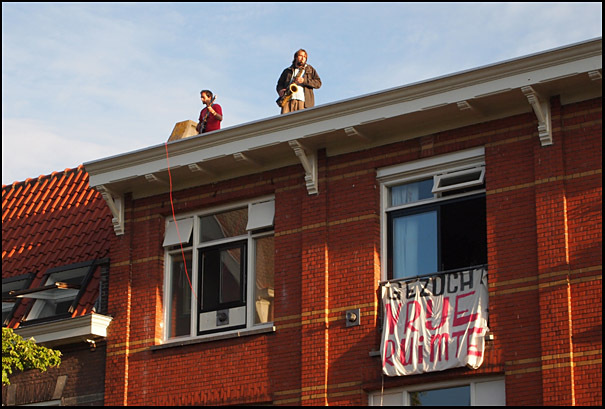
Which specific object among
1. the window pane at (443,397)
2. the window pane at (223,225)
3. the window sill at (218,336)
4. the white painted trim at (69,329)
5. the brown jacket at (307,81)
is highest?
the brown jacket at (307,81)

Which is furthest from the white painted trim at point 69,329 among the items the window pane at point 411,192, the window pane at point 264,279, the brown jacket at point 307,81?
the window pane at point 411,192

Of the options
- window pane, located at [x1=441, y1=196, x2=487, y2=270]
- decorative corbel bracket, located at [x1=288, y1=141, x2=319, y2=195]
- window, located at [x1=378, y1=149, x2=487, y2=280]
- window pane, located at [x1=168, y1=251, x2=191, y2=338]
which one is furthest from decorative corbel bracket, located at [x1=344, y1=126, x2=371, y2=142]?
window pane, located at [x1=168, y1=251, x2=191, y2=338]

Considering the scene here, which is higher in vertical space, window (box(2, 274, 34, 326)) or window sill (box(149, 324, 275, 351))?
window (box(2, 274, 34, 326))

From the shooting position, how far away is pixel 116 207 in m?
23.7

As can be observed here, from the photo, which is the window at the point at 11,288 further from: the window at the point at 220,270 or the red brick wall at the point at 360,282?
the window at the point at 220,270

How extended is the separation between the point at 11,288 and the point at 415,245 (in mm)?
9628

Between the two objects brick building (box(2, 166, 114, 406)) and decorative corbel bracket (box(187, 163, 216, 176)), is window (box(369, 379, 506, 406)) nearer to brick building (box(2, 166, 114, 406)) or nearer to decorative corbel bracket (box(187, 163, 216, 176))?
decorative corbel bracket (box(187, 163, 216, 176))

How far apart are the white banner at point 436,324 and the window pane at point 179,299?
13.8 feet

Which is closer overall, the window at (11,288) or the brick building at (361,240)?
the brick building at (361,240)

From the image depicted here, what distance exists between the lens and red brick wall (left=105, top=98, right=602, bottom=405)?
1850cm

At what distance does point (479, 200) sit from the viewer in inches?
792

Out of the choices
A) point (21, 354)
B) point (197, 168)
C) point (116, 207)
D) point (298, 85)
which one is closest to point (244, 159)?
point (197, 168)

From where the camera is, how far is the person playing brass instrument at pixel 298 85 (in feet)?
75.4

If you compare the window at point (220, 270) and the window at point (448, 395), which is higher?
the window at point (220, 270)
